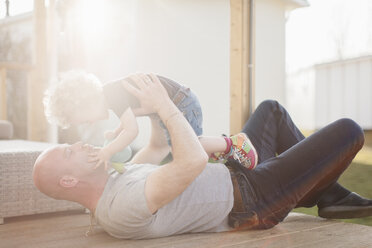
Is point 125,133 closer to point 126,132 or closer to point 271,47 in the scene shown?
point 126,132

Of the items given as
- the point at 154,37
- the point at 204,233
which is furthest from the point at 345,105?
the point at 204,233

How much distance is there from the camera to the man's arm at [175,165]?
4.58 feet

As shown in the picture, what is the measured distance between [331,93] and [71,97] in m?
4.21

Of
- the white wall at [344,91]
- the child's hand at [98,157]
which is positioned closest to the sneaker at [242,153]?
the child's hand at [98,157]

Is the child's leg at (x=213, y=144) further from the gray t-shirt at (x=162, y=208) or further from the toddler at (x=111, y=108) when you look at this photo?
the gray t-shirt at (x=162, y=208)

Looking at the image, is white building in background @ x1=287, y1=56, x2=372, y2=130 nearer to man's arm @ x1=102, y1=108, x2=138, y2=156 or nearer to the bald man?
the bald man

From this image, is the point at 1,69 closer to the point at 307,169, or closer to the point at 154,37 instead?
the point at 154,37

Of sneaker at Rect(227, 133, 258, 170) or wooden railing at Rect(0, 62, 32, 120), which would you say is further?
wooden railing at Rect(0, 62, 32, 120)

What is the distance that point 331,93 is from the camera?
5.29 meters

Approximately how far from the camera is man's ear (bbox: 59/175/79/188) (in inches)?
58.4

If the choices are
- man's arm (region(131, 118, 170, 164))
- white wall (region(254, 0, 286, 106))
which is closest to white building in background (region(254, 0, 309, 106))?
white wall (region(254, 0, 286, 106))

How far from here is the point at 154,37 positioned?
6.70 metres

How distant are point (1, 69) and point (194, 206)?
4060 millimetres

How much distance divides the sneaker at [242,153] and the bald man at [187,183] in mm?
42
